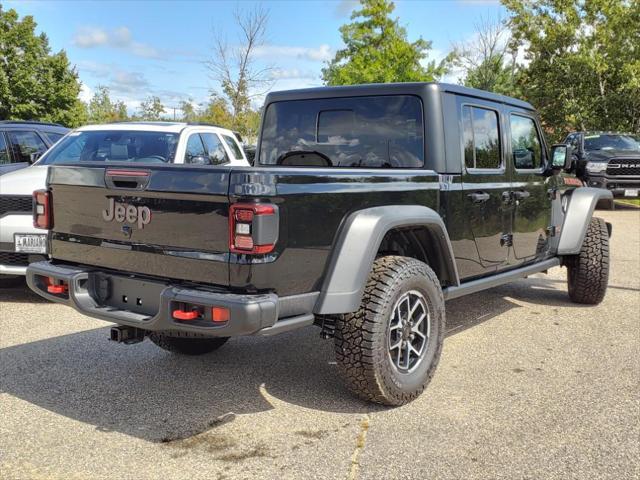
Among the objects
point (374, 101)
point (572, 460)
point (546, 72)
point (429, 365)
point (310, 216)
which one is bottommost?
point (572, 460)

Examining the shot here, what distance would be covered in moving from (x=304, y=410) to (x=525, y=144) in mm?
3065

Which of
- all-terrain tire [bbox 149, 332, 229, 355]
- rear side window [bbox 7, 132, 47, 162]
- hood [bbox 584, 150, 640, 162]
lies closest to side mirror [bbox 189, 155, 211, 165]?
rear side window [bbox 7, 132, 47, 162]

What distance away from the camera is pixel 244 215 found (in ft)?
9.27

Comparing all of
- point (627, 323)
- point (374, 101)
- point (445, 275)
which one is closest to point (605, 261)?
point (627, 323)

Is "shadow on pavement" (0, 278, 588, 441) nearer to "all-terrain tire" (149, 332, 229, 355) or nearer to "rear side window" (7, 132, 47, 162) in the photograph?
"all-terrain tire" (149, 332, 229, 355)

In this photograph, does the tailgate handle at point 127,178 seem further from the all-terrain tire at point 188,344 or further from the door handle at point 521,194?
the door handle at point 521,194

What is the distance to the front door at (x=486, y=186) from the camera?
171 inches

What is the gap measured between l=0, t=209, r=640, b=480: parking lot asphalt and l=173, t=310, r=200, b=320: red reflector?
26.8 inches

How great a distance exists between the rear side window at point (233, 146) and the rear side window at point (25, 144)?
2331 millimetres

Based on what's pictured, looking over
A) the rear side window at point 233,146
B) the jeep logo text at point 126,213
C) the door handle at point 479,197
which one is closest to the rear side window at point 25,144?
the rear side window at point 233,146

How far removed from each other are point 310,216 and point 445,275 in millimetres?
1389

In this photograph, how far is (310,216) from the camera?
10.1ft

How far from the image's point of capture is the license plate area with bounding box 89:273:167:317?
3.19 meters

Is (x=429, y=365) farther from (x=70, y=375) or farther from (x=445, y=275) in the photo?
(x=70, y=375)
